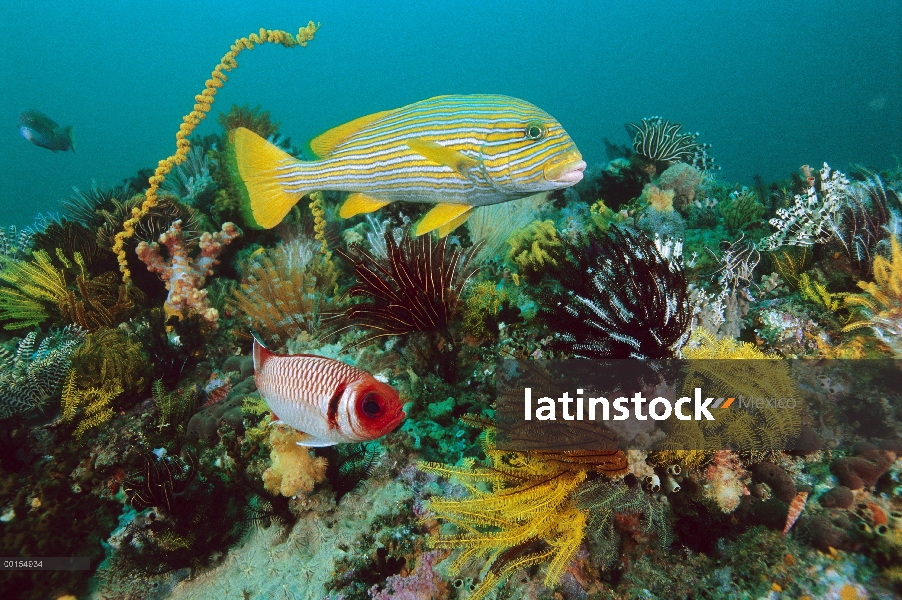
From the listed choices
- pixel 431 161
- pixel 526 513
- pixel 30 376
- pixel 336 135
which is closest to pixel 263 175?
pixel 336 135

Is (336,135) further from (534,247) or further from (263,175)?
(534,247)

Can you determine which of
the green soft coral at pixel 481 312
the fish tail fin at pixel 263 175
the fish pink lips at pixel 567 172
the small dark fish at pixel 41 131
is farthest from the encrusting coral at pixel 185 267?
the small dark fish at pixel 41 131

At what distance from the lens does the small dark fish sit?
9.20 meters

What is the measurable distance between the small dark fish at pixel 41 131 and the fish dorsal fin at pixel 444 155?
36.5ft

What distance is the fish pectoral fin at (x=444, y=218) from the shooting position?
9.57ft

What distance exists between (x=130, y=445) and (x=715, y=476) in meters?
4.85

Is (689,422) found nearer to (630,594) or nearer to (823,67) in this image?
(630,594)

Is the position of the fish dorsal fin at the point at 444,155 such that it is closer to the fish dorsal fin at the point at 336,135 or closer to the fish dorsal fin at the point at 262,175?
the fish dorsal fin at the point at 336,135

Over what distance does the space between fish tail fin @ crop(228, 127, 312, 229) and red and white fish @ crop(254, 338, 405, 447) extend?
4.66 ft

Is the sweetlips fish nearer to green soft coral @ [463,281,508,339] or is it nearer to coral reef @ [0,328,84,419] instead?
green soft coral @ [463,281,508,339]

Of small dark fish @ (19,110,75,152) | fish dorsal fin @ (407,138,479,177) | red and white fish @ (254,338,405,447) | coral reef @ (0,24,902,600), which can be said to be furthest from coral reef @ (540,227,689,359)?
small dark fish @ (19,110,75,152)

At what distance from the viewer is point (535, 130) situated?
253 cm

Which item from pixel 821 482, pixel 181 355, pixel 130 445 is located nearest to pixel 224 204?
pixel 181 355

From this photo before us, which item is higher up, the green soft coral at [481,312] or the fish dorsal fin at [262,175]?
the fish dorsal fin at [262,175]
